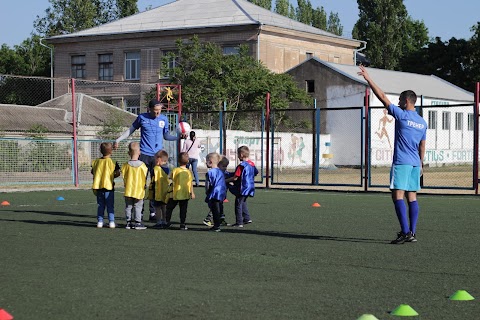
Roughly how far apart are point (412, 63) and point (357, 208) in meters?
55.3

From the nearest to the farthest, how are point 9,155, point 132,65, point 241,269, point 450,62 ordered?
point 241,269 → point 9,155 → point 132,65 → point 450,62

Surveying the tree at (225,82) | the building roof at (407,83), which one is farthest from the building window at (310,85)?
the tree at (225,82)

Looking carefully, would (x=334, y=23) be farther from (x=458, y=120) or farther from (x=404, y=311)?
(x=404, y=311)

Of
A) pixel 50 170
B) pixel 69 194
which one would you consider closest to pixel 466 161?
pixel 50 170

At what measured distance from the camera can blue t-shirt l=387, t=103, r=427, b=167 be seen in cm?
1062

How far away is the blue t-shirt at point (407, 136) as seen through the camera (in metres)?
10.6

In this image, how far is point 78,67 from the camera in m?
61.6

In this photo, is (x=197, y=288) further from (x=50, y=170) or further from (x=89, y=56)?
(x=89, y=56)

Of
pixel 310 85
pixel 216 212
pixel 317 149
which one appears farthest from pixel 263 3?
pixel 216 212

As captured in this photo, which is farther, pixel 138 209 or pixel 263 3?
pixel 263 3

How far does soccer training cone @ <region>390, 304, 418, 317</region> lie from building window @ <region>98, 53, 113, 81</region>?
2174 inches

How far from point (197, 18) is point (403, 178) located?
48.3 m

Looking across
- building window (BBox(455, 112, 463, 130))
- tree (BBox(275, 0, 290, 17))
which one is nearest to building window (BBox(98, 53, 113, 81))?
building window (BBox(455, 112, 463, 130))

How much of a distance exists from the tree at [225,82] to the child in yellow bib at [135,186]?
105 feet
